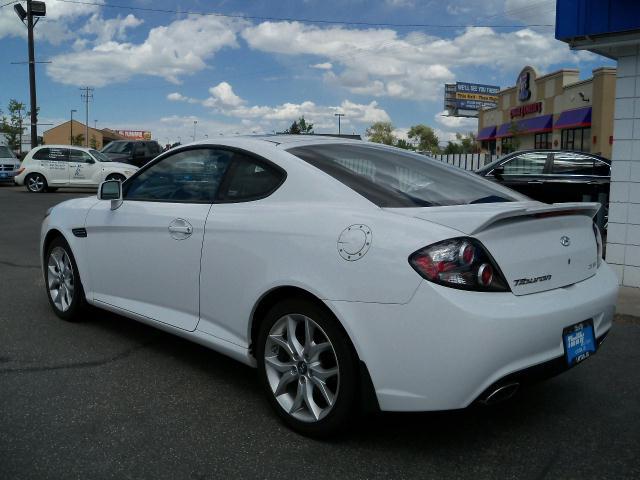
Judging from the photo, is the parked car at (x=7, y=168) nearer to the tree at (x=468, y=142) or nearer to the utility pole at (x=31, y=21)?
the utility pole at (x=31, y=21)

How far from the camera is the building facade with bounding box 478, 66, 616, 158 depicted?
31203 millimetres

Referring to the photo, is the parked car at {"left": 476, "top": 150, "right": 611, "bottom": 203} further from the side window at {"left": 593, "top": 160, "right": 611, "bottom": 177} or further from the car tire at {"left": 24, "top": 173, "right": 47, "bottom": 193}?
the car tire at {"left": 24, "top": 173, "right": 47, "bottom": 193}

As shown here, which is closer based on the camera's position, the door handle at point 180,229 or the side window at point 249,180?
the side window at point 249,180

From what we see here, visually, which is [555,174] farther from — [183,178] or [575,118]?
[575,118]

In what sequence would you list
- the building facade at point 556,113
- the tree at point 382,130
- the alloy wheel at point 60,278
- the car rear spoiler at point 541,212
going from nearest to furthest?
the car rear spoiler at point 541,212, the alloy wheel at point 60,278, the building facade at point 556,113, the tree at point 382,130

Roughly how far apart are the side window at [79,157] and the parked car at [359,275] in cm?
1855

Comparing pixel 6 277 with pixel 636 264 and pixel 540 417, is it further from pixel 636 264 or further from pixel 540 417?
pixel 636 264

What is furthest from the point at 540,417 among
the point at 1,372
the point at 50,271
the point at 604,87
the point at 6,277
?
the point at 604,87

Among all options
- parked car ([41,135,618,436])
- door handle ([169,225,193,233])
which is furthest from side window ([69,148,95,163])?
door handle ([169,225,193,233])

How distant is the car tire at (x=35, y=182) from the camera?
2145cm

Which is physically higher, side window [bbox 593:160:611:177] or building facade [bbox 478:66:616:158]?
building facade [bbox 478:66:616:158]

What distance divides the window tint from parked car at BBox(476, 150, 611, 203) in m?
14.9

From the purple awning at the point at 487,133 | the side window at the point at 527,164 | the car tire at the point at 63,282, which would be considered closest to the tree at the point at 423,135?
the purple awning at the point at 487,133

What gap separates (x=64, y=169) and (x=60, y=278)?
17576 millimetres
